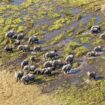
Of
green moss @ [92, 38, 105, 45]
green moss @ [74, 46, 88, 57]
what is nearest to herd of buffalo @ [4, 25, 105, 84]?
green moss @ [92, 38, 105, 45]

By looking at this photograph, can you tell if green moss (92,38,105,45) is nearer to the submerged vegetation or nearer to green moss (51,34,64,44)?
the submerged vegetation

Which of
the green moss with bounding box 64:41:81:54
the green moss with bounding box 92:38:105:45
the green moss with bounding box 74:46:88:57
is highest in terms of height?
the green moss with bounding box 92:38:105:45

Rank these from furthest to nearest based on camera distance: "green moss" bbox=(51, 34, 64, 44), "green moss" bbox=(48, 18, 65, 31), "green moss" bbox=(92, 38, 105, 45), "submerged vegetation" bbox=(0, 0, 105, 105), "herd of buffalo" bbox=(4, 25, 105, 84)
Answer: "green moss" bbox=(48, 18, 65, 31) < "green moss" bbox=(51, 34, 64, 44) < "green moss" bbox=(92, 38, 105, 45) < "herd of buffalo" bbox=(4, 25, 105, 84) < "submerged vegetation" bbox=(0, 0, 105, 105)

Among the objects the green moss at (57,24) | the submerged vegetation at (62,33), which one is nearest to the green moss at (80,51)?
the submerged vegetation at (62,33)

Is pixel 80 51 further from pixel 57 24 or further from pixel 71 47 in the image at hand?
pixel 57 24

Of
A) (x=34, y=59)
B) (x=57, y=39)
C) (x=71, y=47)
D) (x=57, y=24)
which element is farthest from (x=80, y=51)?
(x=57, y=24)

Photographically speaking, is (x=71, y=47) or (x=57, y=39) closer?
(x=71, y=47)

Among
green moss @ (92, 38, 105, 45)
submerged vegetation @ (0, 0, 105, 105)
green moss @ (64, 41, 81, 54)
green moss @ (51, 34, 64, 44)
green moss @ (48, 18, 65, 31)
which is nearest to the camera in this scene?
submerged vegetation @ (0, 0, 105, 105)

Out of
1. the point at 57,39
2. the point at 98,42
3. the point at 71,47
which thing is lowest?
the point at 57,39

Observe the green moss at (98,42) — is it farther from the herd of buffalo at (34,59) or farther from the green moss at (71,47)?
the green moss at (71,47)

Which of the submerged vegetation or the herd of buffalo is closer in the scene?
the submerged vegetation

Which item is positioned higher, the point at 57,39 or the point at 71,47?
the point at 71,47

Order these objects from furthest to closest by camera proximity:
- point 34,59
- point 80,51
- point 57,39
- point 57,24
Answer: point 57,24 → point 57,39 → point 80,51 → point 34,59

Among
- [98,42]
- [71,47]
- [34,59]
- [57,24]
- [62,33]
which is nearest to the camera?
[34,59]
